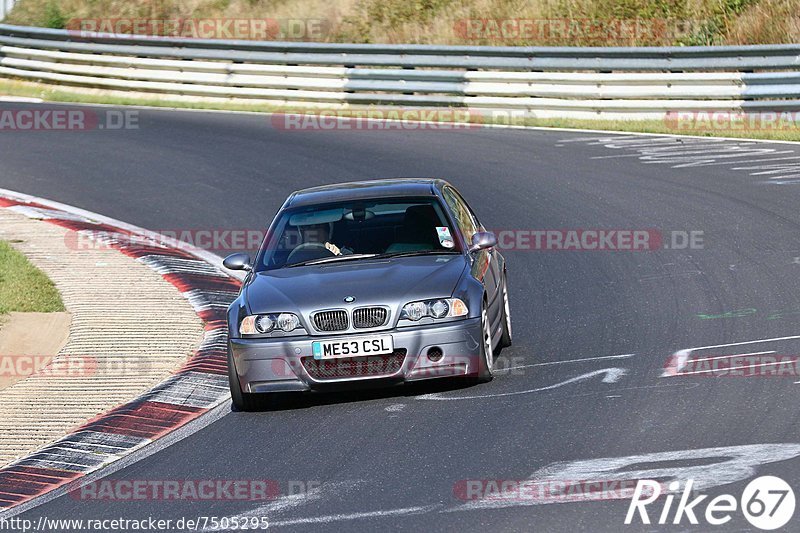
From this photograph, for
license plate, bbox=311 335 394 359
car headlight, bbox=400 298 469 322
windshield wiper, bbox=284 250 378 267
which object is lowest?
license plate, bbox=311 335 394 359

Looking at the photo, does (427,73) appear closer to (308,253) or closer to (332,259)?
(308,253)

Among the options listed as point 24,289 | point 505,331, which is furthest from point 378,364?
point 24,289

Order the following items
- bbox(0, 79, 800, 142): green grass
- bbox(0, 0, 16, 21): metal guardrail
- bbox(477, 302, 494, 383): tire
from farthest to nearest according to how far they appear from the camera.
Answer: bbox(0, 0, 16, 21): metal guardrail
bbox(0, 79, 800, 142): green grass
bbox(477, 302, 494, 383): tire

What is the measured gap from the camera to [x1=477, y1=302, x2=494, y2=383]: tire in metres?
8.98

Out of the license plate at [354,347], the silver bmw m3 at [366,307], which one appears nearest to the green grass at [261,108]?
the silver bmw m3 at [366,307]

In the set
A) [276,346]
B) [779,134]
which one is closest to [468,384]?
[276,346]

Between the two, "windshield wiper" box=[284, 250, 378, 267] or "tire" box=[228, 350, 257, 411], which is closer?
"tire" box=[228, 350, 257, 411]

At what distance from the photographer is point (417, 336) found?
8.75m

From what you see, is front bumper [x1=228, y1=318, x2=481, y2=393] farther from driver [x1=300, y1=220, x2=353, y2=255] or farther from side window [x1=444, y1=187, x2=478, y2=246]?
side window [x1=444, y1=187, x2=478, y2=246]

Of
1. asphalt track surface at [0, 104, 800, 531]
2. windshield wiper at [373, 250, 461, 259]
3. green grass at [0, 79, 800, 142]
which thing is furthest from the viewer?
green grass at [0, 79, 800, 142]

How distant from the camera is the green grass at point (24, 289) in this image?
1215 cm

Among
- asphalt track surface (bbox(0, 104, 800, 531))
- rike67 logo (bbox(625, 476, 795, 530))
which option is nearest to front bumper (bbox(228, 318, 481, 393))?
asphalt track surface (bbox(0, 104, 800, 531))

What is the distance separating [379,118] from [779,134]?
743cm

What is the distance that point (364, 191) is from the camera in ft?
34.3
